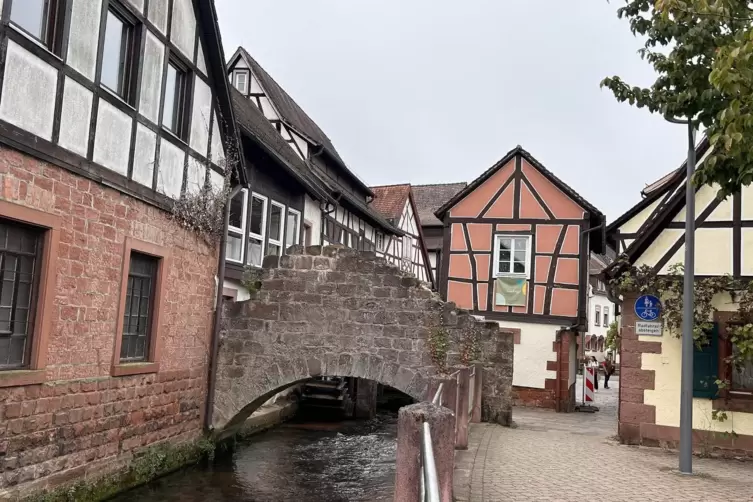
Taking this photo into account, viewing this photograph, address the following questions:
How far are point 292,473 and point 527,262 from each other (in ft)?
33.1

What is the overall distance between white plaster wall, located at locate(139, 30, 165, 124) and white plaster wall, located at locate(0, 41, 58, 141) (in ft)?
5.78

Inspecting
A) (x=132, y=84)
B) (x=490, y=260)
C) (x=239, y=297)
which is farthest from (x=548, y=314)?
(x=132, y=84)

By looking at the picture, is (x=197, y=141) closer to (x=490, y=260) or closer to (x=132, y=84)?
(x=132, y=84)

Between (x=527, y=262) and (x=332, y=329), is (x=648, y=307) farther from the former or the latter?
(x=527, y=262)

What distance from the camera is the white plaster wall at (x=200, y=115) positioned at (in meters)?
9.76

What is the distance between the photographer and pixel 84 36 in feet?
23.3

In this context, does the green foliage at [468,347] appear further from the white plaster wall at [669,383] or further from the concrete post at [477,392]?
the white plaster wall at [669,383]

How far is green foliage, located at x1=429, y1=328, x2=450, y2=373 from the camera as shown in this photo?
1007cm

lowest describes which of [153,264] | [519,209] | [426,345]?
[426,345]

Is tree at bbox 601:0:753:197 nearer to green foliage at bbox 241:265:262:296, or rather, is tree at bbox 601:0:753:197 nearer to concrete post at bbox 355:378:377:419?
green foliage at bbox 241:265:262:296

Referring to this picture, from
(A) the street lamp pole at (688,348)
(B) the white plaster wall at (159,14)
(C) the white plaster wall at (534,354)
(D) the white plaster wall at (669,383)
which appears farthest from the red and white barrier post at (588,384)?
(B) the white plaster wall at (159,14)

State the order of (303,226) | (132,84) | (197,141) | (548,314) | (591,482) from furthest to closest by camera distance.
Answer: (548,314), (303,226), (197,141), (132,84), (591,482)

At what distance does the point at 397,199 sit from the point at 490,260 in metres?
8.66

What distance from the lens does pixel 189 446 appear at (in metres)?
10.0
